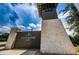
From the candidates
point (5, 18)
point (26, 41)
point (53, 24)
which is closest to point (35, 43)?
point (26, 41)

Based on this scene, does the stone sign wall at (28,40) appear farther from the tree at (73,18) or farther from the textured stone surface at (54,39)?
the tree at (73,18)

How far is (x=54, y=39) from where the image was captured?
1.81 metres

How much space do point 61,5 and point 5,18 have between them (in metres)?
0.53

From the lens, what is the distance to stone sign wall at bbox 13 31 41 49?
1.81m

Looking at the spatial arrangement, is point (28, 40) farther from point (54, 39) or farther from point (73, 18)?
point (73, 18)

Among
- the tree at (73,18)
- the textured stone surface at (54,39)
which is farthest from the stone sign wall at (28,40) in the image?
the tree at (73,18)

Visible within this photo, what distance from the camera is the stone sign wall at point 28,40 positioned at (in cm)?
181

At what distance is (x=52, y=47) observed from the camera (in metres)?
1.80

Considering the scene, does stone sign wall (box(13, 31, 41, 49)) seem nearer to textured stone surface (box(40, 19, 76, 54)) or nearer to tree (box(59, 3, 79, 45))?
textured stone surface (box(40, 19, 76, 54))

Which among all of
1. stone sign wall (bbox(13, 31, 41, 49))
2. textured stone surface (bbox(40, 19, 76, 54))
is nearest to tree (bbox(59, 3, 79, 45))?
textured stone surface (bbox(40, 19, 76, 54))

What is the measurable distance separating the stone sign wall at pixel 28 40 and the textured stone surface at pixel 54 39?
46 millimetres

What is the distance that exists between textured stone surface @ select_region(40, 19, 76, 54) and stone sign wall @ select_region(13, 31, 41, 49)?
0.05 metres

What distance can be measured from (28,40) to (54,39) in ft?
0.79
